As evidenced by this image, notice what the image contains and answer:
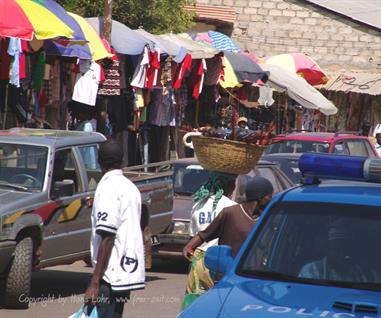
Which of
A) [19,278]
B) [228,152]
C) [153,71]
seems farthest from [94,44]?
[228,152]

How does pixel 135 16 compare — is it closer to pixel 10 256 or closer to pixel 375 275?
pixel 10 256

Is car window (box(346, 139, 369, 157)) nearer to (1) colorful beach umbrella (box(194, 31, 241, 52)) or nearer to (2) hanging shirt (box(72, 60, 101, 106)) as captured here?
(2) hanging shirt (box(72, 60, 101, 106))

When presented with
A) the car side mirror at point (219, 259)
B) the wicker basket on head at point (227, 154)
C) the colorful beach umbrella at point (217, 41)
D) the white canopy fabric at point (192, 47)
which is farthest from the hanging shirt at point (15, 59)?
the colorful beach umbrella at point (217, 41)

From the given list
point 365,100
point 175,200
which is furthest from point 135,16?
point 365,100

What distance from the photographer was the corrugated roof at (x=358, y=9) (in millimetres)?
38978

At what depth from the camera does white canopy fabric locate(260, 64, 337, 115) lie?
2803cm

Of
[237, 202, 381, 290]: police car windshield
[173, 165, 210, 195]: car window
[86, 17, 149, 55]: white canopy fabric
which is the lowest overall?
[173, 165, 210, 195]: car window

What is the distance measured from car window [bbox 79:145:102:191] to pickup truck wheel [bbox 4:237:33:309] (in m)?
1.63

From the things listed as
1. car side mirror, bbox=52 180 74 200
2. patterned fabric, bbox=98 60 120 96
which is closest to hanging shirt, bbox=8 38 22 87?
patterned fabric, bbox=98 60 120 96

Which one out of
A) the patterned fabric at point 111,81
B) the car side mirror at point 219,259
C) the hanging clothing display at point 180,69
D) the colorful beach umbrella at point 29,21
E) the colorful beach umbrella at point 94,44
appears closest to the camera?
the car side mirror at point 219,259

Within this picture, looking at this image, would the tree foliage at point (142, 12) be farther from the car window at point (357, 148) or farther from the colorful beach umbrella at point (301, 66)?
the car window at point (357, 148)

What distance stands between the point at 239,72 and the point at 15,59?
9932 mm

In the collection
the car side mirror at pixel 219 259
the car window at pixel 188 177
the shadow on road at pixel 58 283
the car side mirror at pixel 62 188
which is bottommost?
the shadow on road at pixel 58 283

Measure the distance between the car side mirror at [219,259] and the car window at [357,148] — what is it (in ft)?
44.2
